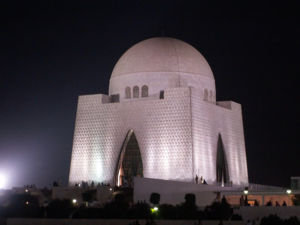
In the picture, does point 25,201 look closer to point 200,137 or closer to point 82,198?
point 82,198

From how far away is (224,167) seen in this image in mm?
37969

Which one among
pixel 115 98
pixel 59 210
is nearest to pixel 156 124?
pixel 115 98

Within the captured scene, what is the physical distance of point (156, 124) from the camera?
35375 millimetres

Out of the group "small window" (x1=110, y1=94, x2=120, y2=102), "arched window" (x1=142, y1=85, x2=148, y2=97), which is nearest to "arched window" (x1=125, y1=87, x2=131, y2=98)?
"small window" (x1=110, y1=94, x2=120, y2=102)

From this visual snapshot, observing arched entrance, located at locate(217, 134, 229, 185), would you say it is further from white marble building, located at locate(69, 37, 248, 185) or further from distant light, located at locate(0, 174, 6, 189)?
distant light, located at locate(0, 174, 6, 189)

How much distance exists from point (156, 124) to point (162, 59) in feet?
12.4

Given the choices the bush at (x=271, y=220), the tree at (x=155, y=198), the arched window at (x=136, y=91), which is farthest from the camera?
the arched window at (x=136, y=91)

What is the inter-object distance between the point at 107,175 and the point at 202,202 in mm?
7103

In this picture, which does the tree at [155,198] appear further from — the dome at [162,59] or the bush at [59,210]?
the dome at [162,59]

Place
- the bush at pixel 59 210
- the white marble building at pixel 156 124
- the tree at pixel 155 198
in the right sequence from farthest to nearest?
the white marble building at pixel 156 124 < the tree at pixel 155 198 < the bush at pixel 59 210

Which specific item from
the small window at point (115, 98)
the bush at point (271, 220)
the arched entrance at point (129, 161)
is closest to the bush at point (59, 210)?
the bush at point (271, 220)

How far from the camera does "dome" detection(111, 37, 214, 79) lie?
36594 mm

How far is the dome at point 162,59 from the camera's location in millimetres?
36594

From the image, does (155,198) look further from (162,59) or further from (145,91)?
(162,59)
